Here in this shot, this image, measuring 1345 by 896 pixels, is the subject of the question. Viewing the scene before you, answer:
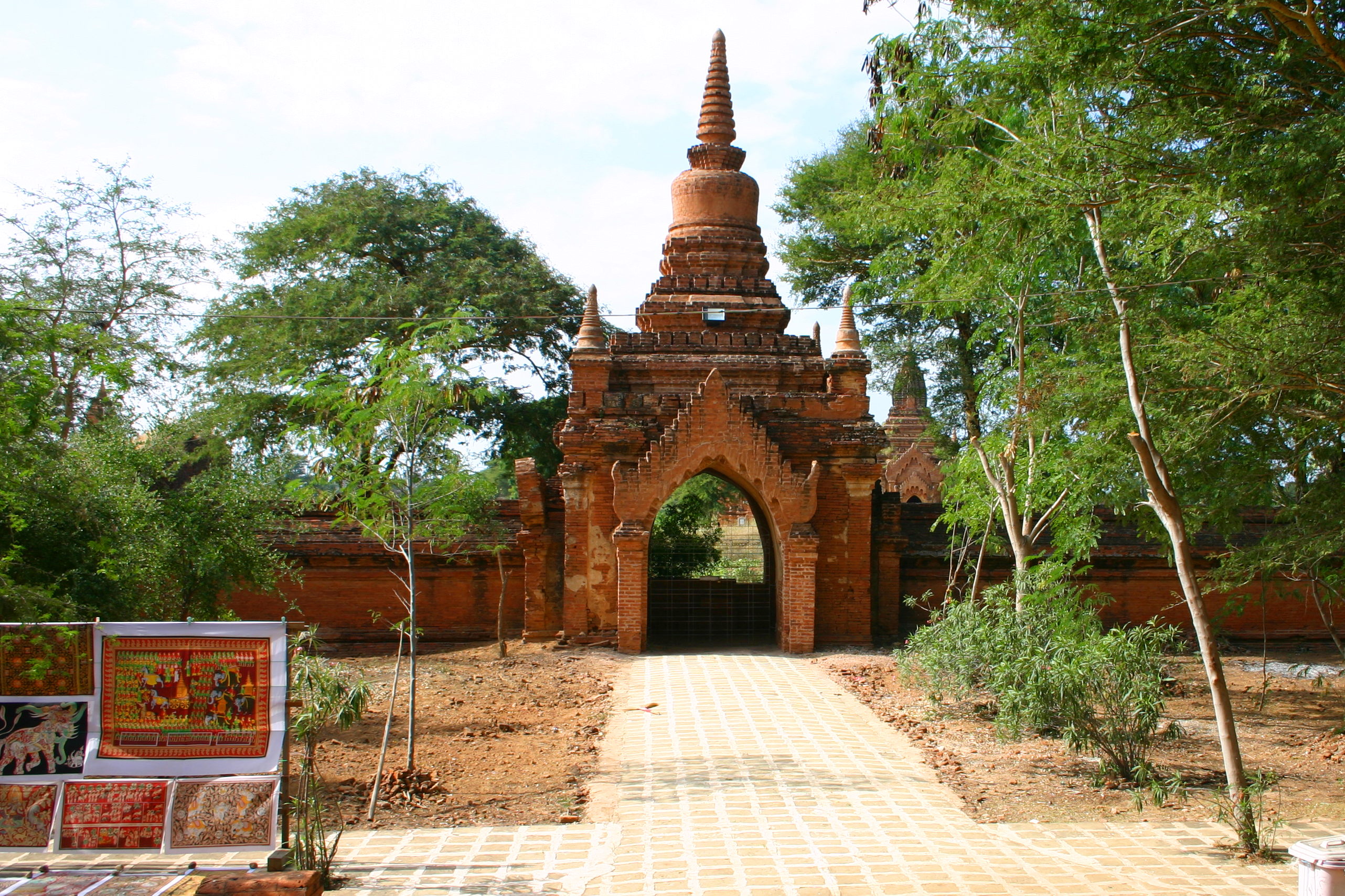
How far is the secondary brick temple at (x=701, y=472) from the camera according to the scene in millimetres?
15227

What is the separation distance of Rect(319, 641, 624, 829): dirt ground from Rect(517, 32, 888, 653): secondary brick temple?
1172 mm

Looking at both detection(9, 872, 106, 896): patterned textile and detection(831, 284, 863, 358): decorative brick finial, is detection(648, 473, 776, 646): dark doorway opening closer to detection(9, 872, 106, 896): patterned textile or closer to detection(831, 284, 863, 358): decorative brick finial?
detection(831, 284, 863, 358): decorative brick finial

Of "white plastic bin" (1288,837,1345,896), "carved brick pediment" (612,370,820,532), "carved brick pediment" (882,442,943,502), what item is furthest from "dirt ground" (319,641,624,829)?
"carved brick pediment" (882,442,943,502)

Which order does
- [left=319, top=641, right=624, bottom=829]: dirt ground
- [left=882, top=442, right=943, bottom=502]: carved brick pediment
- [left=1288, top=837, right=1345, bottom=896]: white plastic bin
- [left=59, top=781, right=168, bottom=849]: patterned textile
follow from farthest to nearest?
[left=882, top=442, right=943, bottom=502]: carved brick pediment < [left=319, top=641, right=624, bottom=829]: dirt ground < [left=59, top=781, right=168, bottom=849]: patterned textile < [left=1288, top=837, right=1345, bottom=896]: white plastic bin

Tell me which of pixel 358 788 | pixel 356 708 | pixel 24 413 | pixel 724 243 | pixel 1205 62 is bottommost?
pixel 358 788

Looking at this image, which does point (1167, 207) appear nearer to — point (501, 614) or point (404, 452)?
point (404, 452)

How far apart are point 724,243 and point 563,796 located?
1464cm

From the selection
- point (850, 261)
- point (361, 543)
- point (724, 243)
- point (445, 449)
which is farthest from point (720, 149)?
point (445, 449)

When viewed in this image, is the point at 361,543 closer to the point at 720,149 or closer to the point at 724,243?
the point at 724,243

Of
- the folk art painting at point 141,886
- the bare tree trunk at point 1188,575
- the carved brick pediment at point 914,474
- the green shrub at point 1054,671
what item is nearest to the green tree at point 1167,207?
the bare tree trunk at point 1188,575

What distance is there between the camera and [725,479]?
1691cm

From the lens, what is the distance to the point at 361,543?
17.6 meters

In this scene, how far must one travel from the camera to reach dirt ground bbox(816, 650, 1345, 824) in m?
8.00

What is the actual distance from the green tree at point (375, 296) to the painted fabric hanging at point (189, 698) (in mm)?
15018
